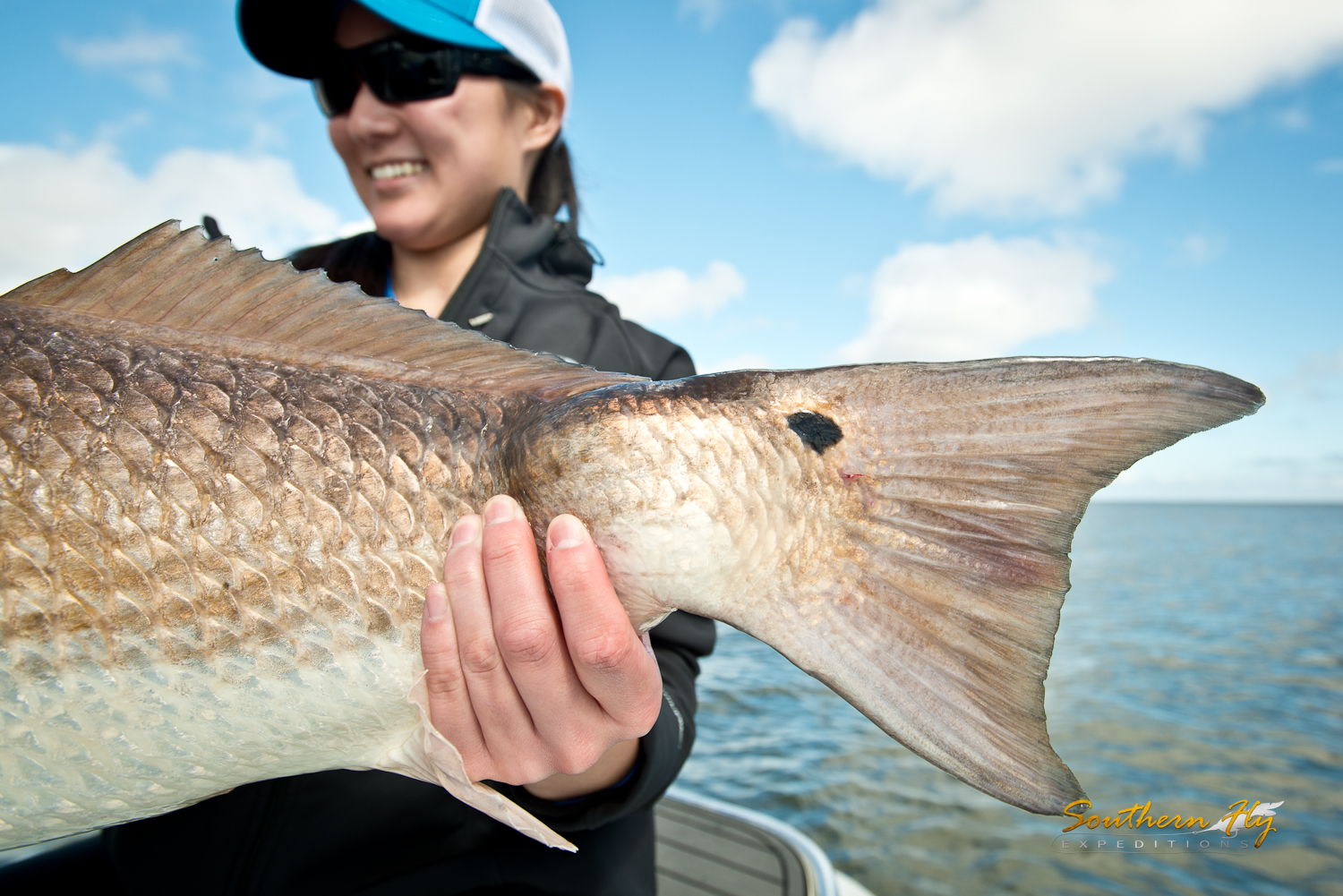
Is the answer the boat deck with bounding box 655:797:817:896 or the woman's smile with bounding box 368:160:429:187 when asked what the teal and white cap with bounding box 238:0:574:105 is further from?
the boat deck with bounding box 655:797:817:896

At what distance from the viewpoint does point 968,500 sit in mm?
1298

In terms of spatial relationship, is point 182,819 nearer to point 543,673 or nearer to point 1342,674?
point 543,673

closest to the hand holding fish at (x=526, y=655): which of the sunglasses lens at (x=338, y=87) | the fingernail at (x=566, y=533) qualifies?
the fingernail at (x=566, y=533)

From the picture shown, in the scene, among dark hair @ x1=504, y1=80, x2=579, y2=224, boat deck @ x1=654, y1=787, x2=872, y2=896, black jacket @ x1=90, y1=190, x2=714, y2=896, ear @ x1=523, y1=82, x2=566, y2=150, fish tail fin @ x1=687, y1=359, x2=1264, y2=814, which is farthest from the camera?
boat deck @ x1=654, y1=787, x2=872, y2=896

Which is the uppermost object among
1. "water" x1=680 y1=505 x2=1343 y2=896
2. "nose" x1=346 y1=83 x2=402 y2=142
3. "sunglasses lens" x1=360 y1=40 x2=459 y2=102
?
"sunglasses lens" x1=360 y1=40 x2=459 y2=102

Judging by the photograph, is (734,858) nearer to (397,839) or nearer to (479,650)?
(397,839)

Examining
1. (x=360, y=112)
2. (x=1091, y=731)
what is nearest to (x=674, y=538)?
(x=360, y=112)

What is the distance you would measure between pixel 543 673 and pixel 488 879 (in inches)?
34.8

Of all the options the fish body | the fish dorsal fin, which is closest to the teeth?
the fish dorsal fin

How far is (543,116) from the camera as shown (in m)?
2.82

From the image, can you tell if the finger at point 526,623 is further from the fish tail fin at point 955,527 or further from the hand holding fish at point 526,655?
the fish tail fin at point 955,527

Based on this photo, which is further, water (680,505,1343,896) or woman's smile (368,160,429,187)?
water (680,505,1343,896)

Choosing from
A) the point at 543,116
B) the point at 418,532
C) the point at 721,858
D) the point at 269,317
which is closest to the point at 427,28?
the point at 543,116

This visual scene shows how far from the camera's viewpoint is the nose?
2.43 meters
